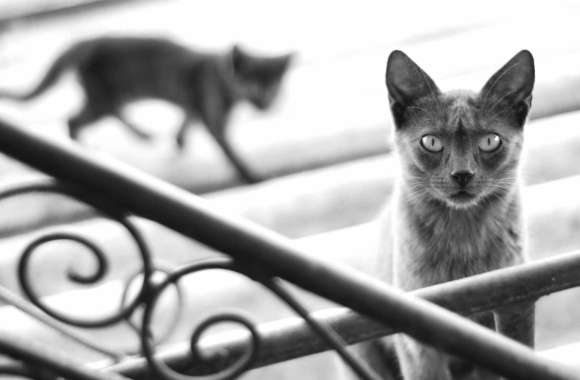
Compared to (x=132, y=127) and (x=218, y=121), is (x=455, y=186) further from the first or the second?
(x=132, y=127)

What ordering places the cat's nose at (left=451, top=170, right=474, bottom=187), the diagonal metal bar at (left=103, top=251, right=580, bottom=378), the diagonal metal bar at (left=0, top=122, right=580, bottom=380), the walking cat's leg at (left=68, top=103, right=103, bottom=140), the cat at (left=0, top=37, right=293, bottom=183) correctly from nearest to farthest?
the diagonal metal bar at (left=0, top=122, right=580, bottom=380) < the diagonal metal bar at (left=103, top=251, right=580, bottom=378) < the cat's nose at (left=451, top=170, right=474, bottom=187) < the cat at (left=0, top=37, right=293, bottom=183) < the walking cat's leg at (left=68, top=103, right=103, bottom=140)

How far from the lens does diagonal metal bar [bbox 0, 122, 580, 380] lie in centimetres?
76

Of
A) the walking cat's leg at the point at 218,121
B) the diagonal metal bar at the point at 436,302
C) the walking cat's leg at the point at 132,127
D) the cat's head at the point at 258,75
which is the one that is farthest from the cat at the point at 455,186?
the walking cat's leg at the point at 132,127

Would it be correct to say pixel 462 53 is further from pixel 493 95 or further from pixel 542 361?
pixel 542 361

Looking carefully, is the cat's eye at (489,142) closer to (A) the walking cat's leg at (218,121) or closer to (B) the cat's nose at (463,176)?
(B) the cat's nose at (463,176)

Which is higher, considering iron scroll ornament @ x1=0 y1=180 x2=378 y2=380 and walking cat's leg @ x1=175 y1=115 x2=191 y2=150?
walking cat's leg @ x1=175 y1=115 x2=191 y2=150

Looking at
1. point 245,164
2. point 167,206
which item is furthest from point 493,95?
point 245,164

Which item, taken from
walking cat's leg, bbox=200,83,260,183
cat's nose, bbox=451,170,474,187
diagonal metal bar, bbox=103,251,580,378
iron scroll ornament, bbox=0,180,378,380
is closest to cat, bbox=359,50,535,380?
cat's nose, bbox=451,170,474,187

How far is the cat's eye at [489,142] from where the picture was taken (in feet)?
5.17

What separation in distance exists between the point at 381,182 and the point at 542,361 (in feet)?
5.67

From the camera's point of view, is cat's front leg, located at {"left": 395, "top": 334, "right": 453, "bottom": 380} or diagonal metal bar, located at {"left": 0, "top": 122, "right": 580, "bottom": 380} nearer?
diagonal metal bar, located at {"left": 0, "top": 122, "right": 580, "bottom": 380}

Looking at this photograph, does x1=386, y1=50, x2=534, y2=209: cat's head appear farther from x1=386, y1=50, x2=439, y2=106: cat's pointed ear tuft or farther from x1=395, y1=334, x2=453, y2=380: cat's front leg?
x1=395, y1=334, x2=453, y2=380: cat's front leg

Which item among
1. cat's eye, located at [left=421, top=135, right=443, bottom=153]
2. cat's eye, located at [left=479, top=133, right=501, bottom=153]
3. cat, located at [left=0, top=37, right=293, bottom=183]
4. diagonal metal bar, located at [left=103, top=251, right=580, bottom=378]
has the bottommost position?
diagonal metal bar, located at [left=103, top=251, right=580, bottom=378]

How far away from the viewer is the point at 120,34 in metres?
2.85
